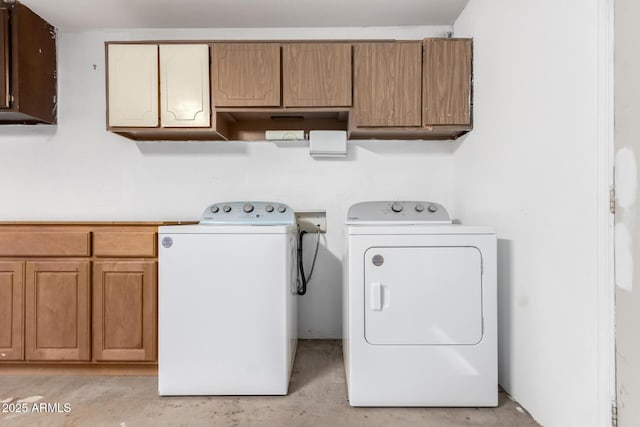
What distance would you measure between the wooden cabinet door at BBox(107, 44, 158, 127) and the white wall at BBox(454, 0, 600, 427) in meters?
1.94

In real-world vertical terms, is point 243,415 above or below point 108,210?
below

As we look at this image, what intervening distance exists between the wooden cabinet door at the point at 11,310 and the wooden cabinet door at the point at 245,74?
150 cm

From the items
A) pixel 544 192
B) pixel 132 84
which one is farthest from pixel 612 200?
pixel 132 84

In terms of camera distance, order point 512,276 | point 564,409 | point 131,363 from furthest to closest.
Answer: point 131,363, point 512,276, point 564,409

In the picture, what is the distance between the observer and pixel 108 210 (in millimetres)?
2598

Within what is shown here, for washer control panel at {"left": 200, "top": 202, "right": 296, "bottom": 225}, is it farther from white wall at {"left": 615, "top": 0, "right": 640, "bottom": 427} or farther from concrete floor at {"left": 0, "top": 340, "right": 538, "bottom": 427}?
white wall at {"left": 615, "top": 0, "right": 640, "bottom": 427}

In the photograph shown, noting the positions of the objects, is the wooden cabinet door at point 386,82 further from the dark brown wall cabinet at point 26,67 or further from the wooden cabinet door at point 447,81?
the dark brown wall cabinet at point 26,67

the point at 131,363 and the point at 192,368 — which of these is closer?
the point at 192,368

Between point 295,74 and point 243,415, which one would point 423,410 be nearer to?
point 243,415

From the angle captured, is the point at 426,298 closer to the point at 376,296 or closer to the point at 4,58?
the point at 376,296

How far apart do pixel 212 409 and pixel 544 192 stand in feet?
5.64

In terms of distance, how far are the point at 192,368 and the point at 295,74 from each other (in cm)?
171


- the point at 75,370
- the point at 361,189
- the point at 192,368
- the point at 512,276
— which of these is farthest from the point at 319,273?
the point at 75,370

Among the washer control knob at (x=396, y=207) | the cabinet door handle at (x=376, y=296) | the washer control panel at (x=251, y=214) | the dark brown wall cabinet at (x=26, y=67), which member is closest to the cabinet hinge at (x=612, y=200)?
the cabinet door handle at (x=376, y=296)
